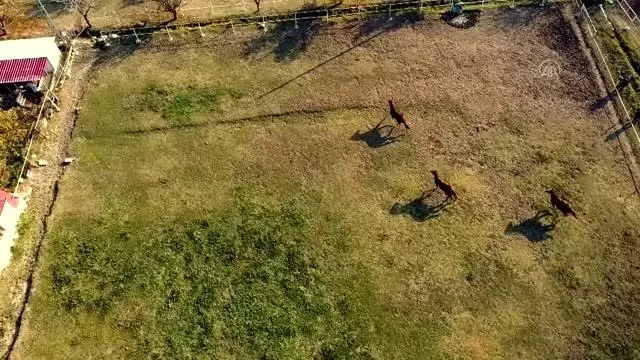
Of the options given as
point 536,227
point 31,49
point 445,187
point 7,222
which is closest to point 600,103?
point 536,227

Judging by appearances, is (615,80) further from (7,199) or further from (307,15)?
(7,199)

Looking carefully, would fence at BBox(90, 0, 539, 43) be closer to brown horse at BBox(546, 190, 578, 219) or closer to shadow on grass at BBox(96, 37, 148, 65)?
shadow on grass at BBox(96, 37, 148, 65)

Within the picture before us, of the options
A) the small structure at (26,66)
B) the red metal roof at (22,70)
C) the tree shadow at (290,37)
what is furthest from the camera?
the tree shadow at (290,37)

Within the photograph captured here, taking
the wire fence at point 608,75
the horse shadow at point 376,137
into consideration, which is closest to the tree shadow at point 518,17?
the wire fence at point 608,75

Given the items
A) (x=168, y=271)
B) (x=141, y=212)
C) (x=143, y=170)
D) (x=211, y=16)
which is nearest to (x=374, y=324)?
(x=168, y=271)

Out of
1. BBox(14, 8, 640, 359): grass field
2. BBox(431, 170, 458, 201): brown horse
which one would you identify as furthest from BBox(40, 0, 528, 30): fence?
BBox(431, 170, 458, 201): brown horse

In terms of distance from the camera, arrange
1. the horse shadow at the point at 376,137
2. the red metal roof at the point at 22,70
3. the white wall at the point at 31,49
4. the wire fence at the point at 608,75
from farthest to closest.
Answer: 1. the white wall at the point at 31,49
2. the red metal roof at the point at 22,70
3. the horse shadow at the point at 376,137
4. the wire fence at the point at 608,75

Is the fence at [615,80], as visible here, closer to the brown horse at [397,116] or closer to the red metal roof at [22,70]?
the brown horse at [397,116]

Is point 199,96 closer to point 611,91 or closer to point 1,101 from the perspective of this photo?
point 1,101
